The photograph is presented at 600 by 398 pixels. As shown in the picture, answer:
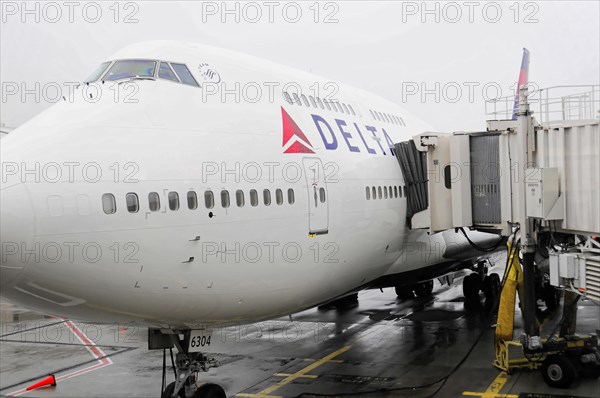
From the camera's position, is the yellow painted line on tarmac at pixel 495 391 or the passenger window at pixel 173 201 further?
the yellow painted line on tarmac at pixel 495 391

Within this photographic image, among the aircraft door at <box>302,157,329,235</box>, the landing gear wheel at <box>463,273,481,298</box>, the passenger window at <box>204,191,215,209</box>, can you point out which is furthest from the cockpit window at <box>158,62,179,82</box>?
the landing gear wheel at <box>463,273,481,298</box>

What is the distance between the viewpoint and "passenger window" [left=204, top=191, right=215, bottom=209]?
8.27 m

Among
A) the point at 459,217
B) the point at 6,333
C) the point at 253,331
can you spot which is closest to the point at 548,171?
the point at 459,217

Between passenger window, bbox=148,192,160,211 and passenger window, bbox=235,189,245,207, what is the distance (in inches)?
47.1

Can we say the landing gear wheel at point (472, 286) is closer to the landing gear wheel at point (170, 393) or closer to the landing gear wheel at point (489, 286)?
the landing gear wheel at point (489, 286)

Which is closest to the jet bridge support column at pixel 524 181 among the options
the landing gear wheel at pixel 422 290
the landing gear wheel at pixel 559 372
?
the landing gear wheel at pixel 559 372

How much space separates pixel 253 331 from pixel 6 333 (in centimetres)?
808

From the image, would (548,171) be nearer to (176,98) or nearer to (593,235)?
(593,235)

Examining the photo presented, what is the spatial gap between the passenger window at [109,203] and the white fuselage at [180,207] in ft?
0.16

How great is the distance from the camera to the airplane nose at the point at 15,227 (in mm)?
6773

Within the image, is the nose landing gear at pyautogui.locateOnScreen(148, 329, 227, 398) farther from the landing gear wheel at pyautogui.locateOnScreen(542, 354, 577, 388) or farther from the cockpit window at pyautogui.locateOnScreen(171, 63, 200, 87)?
the landing gear wheel at pyautogui.locateOnScreen(542, 354, 577, 388)

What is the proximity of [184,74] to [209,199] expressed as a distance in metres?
2.12

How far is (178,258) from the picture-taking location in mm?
8055

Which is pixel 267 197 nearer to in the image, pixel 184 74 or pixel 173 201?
pixel 173 201
